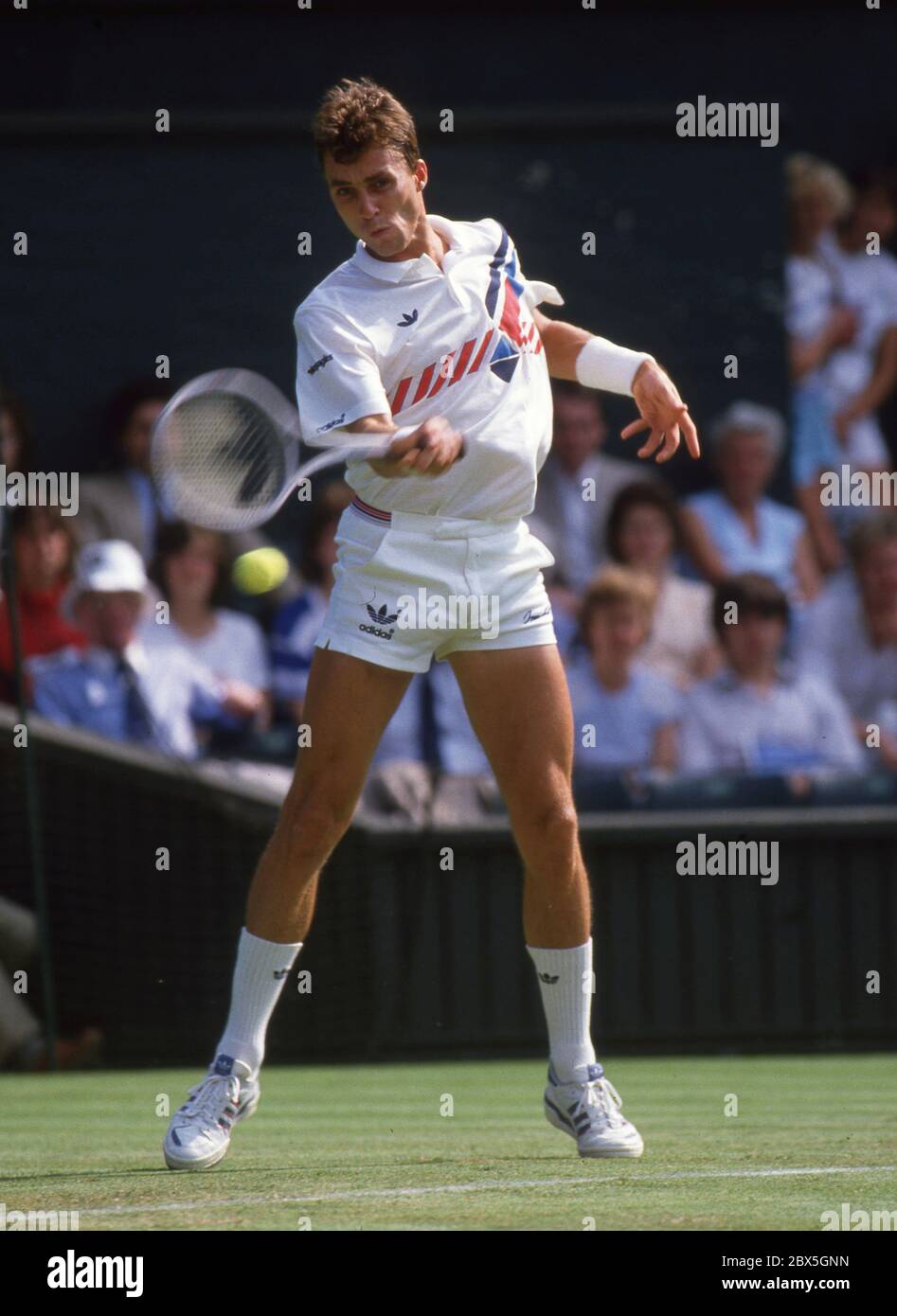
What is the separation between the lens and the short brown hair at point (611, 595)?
9.90 m

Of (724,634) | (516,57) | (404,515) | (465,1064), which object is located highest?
(516,57)

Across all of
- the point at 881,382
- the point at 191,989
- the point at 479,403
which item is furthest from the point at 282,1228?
the point at 881,382

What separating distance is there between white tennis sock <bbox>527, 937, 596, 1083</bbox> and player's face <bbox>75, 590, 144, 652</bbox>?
442 centimetres

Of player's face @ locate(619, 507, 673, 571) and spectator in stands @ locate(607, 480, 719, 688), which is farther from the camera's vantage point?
player's face @ locate(619, 507, 673, 571)

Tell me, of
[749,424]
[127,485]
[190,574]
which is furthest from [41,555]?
[749,424]

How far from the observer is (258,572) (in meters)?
10.5

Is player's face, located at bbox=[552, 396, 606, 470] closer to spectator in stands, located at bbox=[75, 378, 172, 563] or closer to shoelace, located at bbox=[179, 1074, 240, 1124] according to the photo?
spectator in stands, located at bbox=[75, 378, 172, 563]

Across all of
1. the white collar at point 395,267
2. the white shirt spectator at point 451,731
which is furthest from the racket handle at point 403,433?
the white shirt spectator at point 451,731

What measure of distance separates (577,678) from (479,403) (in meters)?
4.90

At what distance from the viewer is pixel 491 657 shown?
5.15 meters

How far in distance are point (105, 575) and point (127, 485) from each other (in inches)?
48.7

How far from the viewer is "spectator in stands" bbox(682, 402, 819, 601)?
11273 millimetres

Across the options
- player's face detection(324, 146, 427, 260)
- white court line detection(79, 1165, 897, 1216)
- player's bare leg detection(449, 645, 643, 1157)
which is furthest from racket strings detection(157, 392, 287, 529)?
white court line detection(79, 1165, 897, 1216)

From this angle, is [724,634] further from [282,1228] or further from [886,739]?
[282,1228]
